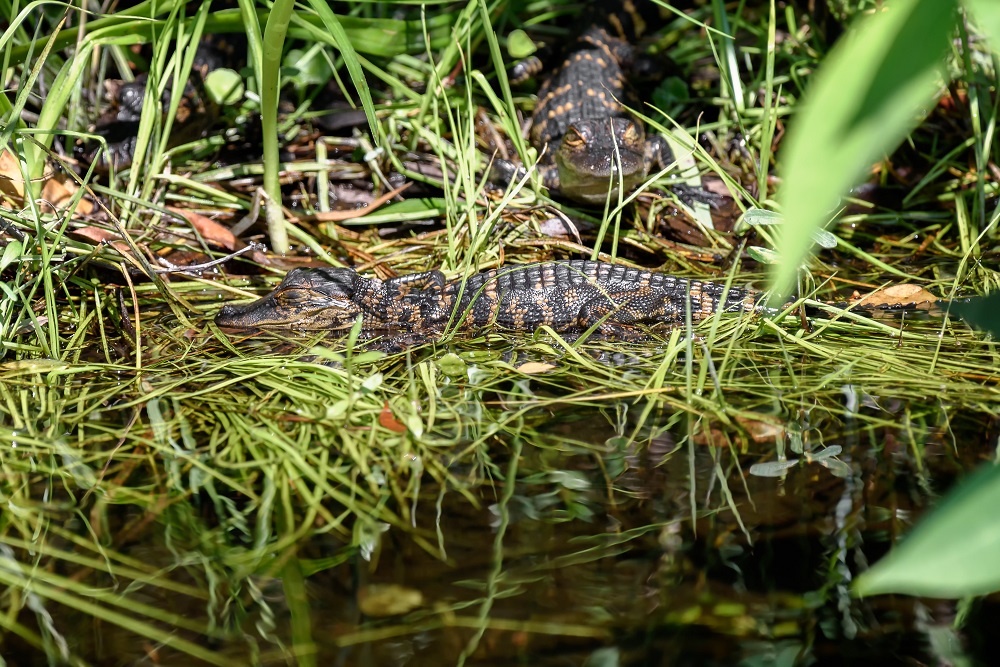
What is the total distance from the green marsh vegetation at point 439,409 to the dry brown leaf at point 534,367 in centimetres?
2

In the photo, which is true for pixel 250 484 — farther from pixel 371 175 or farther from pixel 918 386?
pixel 371 175

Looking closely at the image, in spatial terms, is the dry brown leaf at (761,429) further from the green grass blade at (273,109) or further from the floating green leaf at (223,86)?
the floating green leaf at (223,86)

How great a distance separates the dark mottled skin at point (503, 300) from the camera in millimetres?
3408

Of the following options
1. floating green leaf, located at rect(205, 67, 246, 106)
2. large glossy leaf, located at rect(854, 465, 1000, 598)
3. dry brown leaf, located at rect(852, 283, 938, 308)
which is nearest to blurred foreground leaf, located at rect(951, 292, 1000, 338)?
large glossy leaf, located at rect(854, 465, 1000, 598)

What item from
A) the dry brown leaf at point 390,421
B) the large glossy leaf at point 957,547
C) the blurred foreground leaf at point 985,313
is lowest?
the dry brown leaf at point 390,421

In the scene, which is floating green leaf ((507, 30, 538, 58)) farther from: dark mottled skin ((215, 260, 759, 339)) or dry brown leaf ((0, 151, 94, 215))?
dry brown leaf ((0, 151, 94, 215))

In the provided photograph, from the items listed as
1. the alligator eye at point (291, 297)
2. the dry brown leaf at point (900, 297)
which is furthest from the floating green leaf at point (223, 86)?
the dry brown leaf at point (900, 297)

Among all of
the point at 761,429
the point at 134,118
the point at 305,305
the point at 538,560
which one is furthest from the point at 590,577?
the point at 134,118

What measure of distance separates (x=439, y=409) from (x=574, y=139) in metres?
2.25

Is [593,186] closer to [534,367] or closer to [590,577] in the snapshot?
[534,367]

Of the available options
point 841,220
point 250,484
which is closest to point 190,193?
point 250,484

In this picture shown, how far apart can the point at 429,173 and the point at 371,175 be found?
309 mm

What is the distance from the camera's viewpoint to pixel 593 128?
4.44 metres

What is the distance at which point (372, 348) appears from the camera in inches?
124
